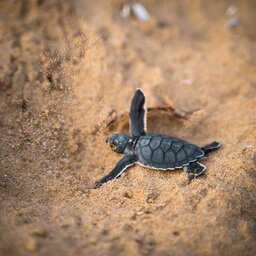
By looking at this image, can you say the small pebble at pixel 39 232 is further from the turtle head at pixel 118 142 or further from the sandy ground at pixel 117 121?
the turtle head at pixel 118 142

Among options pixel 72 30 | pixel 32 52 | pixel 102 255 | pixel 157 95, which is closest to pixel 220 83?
pixel 157 95


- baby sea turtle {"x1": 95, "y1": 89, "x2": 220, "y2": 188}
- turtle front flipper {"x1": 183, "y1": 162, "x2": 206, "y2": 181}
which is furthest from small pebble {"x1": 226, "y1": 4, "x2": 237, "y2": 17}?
turtle front flipper {"x1": 183, "y1": 162, "x2": 206, "y2": 181}

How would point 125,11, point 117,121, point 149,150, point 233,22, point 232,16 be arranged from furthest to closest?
point 232,16
point 233,22
point 125,11
point 117,121
point 149,150

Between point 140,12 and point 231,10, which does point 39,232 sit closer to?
point 140,12

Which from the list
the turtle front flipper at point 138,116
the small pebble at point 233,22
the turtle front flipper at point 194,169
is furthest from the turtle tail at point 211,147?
the small pebble at point 233,22

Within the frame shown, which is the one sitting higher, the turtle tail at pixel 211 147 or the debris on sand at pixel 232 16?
the debris on sand at pixel 232 16

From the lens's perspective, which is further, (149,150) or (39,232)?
(149,150)

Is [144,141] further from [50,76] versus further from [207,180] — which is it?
[50,76]

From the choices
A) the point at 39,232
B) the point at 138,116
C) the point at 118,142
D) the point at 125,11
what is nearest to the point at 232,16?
the point at 125,11
